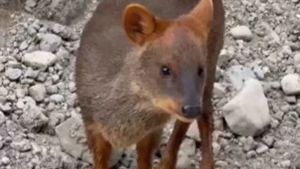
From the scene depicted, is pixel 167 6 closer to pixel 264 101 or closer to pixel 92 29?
pixel 92 29

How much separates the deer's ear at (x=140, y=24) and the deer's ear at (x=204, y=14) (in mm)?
199

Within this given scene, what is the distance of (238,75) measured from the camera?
22.9 ft

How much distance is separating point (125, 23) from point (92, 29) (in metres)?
0.65

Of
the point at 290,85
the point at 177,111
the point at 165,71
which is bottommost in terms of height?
the point at 290,85

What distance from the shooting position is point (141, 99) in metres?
5.69

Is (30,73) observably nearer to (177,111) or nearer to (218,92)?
(218,92)

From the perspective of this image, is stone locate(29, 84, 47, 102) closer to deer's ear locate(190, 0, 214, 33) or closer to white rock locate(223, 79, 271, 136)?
white rock locate(223, 79, 271, 136)

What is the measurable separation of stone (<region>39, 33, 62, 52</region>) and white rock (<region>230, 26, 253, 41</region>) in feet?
3.59

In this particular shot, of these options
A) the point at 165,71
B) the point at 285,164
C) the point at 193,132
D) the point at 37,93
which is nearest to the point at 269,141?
the point at 285,164

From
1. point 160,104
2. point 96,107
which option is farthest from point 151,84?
point 96,107

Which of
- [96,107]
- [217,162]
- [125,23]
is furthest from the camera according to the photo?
[217,162]

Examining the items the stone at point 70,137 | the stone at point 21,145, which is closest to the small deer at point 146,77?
the stone at point 70,137

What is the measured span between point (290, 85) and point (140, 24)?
1.71 metres

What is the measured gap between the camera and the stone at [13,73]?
21.6 ft
